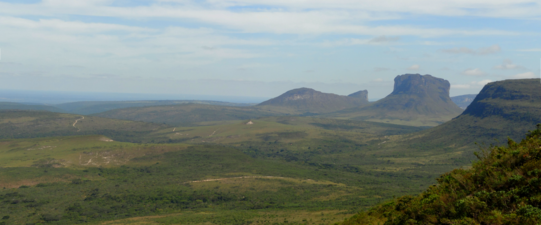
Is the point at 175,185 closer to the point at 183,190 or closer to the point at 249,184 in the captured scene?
the point at 183,190

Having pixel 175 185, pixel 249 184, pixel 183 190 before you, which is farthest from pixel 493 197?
pixel 175 185

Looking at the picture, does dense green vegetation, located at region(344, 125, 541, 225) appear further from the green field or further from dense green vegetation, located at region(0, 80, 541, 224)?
the green field

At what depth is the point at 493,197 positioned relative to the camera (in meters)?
23.7

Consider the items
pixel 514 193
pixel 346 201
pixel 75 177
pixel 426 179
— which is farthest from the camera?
pixel 426 179

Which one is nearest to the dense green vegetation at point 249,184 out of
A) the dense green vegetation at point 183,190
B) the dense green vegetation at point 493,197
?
the dense green vegetation at point 493,197

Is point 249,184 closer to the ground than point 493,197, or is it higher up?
closer to the ground

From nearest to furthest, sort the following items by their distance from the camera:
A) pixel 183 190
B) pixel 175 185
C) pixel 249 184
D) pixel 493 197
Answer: pixel 493 197 < pixel 183 190 < pixel 175 185 < pixel 249 184

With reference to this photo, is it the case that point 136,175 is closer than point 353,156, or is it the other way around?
point 136,175

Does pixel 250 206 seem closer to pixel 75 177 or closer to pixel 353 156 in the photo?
pixel 75 177

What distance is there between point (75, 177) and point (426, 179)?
130146 mm

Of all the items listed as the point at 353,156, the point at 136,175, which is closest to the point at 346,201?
the point at 136,175

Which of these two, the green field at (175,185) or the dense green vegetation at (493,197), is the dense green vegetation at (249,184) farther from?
the green field at (175,185)

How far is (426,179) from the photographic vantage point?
130750 mm

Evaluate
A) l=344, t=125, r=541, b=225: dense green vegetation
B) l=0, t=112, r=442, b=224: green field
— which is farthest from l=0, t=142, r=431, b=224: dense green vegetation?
l=344, t=125, r=541, b=225: dense green vegetation
